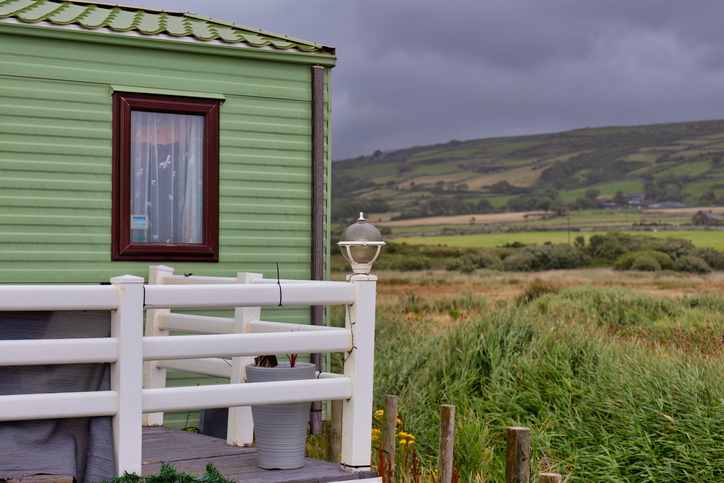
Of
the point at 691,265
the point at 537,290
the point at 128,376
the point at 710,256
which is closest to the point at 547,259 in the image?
the point at 691,265

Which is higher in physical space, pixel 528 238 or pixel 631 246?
pixel 528 238

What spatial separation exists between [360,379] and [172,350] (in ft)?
3.78

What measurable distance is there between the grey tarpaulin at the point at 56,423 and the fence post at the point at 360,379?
136cm

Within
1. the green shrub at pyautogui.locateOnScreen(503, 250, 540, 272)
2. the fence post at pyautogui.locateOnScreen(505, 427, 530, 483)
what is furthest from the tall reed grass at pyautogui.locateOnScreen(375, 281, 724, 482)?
the green shrub at pyautogui.locateOnScreen(503, 250, 540, 272)

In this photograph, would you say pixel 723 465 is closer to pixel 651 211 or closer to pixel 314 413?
pixel 314 413

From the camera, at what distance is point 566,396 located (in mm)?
8242

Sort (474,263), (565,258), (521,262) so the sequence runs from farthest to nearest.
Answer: (474,263), (565,258), (521,262)

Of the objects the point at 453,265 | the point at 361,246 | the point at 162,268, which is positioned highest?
the point at 361,246

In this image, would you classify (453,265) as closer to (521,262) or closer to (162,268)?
(521,262)

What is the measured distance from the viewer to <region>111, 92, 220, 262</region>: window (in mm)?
6473

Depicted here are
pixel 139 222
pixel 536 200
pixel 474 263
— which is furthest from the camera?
pixel 536 200

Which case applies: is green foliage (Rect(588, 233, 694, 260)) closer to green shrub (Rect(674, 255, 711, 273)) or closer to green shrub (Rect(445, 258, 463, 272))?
green shrub (Rect(674, 255, 711, 273))

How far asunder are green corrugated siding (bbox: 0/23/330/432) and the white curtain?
0.77 ft

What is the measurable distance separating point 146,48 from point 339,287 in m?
3.73
